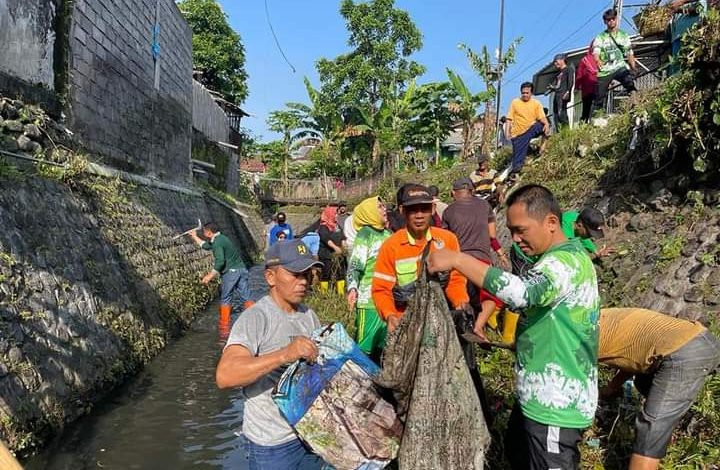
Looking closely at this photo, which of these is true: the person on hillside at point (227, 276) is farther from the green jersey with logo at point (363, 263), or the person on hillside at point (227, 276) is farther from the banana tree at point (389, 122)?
the banana tree at point (389, 122)

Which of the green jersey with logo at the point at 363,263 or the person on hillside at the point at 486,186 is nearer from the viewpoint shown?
the green jersey with logo at the point at 363,263

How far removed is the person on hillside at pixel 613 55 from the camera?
1040 centimetres

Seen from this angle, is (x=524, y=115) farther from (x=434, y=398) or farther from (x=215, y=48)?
(x=215, y=48)

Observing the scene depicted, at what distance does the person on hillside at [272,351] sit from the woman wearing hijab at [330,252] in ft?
22.9

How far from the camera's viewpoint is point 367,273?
4.56 m

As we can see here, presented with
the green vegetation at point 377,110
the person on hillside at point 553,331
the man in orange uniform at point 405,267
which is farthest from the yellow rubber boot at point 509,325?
the green vegetation at point 377,110

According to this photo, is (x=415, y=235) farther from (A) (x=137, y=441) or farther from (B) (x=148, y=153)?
(B) (x=148, y=153)

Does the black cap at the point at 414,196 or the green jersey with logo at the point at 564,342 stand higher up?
the black cap at the point at 414,196

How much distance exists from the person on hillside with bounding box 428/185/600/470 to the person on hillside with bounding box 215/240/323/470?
67cm

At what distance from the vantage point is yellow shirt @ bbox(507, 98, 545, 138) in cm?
1130

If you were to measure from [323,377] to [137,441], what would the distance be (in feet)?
11.2

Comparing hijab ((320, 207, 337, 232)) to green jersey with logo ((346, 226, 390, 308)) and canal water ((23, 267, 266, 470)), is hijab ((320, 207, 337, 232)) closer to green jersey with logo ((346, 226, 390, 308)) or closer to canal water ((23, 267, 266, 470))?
canal water ((23, 267, 266, 470))

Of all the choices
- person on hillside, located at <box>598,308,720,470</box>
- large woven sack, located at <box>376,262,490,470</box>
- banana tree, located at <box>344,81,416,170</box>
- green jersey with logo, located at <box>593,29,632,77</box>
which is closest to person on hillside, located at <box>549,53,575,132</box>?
green jersey with logo, located at <box>593,29,632,77</box>

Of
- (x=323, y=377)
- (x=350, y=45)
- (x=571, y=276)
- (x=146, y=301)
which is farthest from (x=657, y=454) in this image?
(x=350, y=45)
